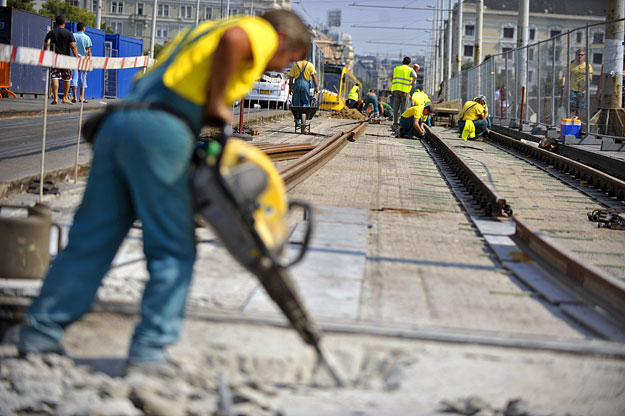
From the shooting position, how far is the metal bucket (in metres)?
4.05

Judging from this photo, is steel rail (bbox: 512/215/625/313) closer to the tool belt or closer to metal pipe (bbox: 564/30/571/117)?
the tool belt

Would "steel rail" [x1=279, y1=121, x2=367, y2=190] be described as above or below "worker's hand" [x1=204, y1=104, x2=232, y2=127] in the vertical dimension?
below

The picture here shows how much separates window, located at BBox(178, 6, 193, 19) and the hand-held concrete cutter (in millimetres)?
123590

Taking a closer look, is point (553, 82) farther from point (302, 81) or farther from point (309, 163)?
point (309, 163)

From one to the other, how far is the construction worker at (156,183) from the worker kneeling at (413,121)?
1746cm

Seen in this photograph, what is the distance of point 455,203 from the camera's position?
9156 mm

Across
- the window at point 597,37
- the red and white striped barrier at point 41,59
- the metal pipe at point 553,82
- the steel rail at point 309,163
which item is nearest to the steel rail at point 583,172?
the metal pipe at point 553,82

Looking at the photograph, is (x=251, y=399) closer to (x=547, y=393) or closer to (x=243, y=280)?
(x=547, y=393)

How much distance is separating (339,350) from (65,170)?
17.8 feet

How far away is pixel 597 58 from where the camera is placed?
56.7 ft

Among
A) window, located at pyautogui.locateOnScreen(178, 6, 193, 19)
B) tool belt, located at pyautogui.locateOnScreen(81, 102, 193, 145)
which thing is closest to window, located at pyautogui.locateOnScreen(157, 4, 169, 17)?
window, located at pyautogui.locateOnScreen(178, 6, 193, 19)

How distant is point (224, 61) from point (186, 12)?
410 ft

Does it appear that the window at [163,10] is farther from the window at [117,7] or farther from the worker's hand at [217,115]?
the worker's hand at [217,115]

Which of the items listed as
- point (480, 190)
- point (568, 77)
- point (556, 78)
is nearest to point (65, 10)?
point (556, 78)
